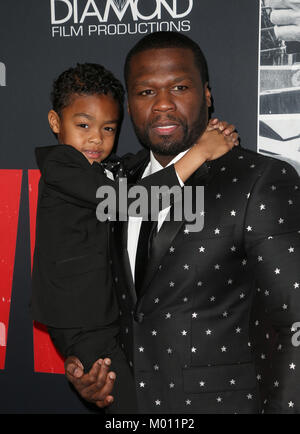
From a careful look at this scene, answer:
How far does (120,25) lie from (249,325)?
1557 mm

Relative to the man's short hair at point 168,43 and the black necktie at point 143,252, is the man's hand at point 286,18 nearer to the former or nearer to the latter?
the man's short hair at point 168,43

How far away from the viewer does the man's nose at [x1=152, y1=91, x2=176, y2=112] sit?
5.25 ft

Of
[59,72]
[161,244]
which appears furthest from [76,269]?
[59,72]

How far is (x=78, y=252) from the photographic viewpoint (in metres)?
1.84

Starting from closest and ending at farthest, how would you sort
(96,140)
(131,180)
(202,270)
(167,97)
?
1. (202,270)
2. (167,97)
3. (131,180)
4. (96,140)

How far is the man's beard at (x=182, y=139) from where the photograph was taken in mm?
1651

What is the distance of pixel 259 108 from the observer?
2.14 meters

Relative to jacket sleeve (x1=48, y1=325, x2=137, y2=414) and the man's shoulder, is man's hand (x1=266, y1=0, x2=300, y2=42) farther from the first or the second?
jacket sleeve (x1=48, y1=325, x2=137, y2=414)

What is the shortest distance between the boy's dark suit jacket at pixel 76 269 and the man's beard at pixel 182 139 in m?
0.21

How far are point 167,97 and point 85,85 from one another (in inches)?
21.3

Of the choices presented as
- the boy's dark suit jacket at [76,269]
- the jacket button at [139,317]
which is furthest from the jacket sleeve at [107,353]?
the jacket button at [139,317]

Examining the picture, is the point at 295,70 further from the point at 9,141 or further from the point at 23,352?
the point at 23,352

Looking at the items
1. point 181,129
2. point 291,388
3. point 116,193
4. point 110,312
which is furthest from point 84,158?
point 291,388

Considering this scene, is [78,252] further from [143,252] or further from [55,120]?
[55,120]
